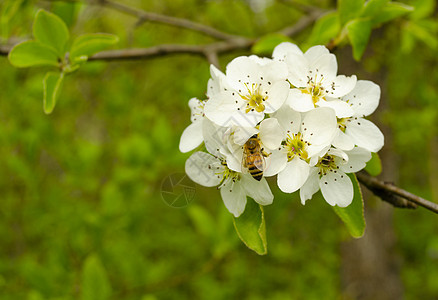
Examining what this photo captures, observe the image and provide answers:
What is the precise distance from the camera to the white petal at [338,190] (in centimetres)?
94

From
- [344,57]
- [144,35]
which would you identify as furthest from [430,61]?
[144,35]

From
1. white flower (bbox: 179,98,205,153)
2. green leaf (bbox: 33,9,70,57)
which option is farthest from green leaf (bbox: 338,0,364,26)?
green leaf (bbox: 33,9,70,57)

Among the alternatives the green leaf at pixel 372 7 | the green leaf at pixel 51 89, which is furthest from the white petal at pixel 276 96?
the green leaf at pixel 51 89

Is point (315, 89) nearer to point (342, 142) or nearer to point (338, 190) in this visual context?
point (342, 142)

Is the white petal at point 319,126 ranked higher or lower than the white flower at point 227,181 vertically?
higher

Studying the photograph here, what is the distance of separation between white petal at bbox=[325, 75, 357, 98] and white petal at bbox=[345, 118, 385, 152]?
0.09 m

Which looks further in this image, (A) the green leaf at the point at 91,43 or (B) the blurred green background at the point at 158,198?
(B) the blurred green background at the point at 158,198

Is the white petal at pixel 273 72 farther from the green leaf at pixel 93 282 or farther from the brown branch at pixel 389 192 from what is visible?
the green leaf at pixel 93 282

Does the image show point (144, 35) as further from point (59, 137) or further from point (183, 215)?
point (183, 215)

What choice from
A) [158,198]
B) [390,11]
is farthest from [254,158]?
[158,198]

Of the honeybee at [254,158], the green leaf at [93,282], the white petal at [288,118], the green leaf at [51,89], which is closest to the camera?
the honeybee at [254,158]

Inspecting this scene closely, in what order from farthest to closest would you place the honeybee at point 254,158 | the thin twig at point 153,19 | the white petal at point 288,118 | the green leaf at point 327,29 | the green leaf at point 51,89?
1. the thin twig at point 153,19
2. the green leaf at point 327,29
3. the green leaf at point 51,89
4. the white petal at point 288,118
5. the honeybee at point 254,158

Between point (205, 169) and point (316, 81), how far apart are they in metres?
0.39

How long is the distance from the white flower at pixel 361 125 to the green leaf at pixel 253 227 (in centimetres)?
26
